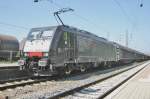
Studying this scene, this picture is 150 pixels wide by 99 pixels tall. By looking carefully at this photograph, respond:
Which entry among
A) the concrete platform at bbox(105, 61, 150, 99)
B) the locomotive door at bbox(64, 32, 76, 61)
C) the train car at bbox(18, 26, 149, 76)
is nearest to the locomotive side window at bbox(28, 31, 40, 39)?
the train car at bbox(18, 26, 149, 76)

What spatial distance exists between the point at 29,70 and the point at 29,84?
2.84 metres

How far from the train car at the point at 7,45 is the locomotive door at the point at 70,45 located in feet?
50.6

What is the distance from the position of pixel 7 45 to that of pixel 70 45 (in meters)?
19.6

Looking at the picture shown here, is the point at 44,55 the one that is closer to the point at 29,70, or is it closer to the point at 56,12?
the point at 29,70

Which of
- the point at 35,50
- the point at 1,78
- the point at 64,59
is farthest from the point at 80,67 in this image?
the point at 1,78

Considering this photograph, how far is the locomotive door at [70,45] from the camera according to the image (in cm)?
1781

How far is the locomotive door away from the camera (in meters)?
17.8

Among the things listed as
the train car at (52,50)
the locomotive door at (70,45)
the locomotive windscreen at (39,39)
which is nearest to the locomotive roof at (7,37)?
the train car at (52,50)

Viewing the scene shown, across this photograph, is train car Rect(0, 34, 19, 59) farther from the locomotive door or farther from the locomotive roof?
the locomotive door

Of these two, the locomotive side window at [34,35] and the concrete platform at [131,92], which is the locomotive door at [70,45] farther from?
the concrete platform at [131,92]

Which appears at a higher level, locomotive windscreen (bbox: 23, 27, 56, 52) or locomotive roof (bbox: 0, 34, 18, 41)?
locomotive roof (bbox: 0, 34, 18, 41)

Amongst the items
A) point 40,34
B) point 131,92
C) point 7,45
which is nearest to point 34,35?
point 40,34

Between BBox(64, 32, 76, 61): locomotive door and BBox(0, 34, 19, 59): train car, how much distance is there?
15431 millimetres

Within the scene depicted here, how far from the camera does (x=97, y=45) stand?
26.5m
